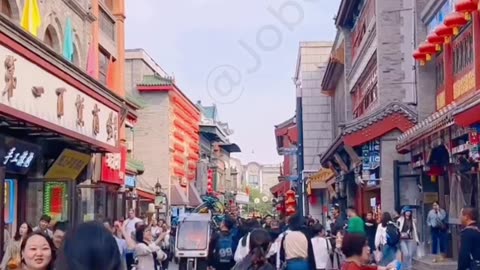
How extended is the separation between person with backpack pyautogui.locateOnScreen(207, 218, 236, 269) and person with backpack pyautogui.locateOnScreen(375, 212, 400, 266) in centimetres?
302

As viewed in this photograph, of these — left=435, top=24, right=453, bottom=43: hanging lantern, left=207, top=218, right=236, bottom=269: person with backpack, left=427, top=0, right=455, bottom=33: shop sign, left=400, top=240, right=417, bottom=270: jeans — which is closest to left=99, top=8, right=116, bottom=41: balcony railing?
left=427, top=0, right=455, bottom=33: shop sign

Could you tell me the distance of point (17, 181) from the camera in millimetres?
20859

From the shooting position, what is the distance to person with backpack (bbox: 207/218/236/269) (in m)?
15.6

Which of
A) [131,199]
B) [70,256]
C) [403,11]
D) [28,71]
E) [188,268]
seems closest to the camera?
[70,256]

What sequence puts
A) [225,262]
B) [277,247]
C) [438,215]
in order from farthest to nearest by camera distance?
[438,215]
[225,262]
[277,247]

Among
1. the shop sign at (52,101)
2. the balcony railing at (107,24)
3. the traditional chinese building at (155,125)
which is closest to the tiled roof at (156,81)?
the traditional chinese building at (155,125)

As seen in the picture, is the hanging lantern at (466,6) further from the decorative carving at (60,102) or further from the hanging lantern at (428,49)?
the decorative carving at (60,102)

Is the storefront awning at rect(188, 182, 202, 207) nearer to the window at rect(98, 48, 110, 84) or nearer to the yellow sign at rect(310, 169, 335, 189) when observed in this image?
the yellow sign at rect(310, 169, 335, 189)

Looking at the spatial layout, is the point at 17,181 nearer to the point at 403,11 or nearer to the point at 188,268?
the point at 188,268

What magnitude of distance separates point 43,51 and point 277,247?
277 inches

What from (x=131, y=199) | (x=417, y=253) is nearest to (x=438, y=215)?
(x=417, y=253)

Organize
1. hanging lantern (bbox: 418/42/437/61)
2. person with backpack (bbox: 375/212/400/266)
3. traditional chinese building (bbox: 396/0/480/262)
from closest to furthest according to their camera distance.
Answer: traditional chinese building (bbox: 396/0/480/262), person with backpack (bbox: 375/212/400/266), hanging lantern (bbox: 418/42/437/61)

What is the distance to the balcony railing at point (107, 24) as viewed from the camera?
31.2m

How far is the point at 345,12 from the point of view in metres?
39.2
